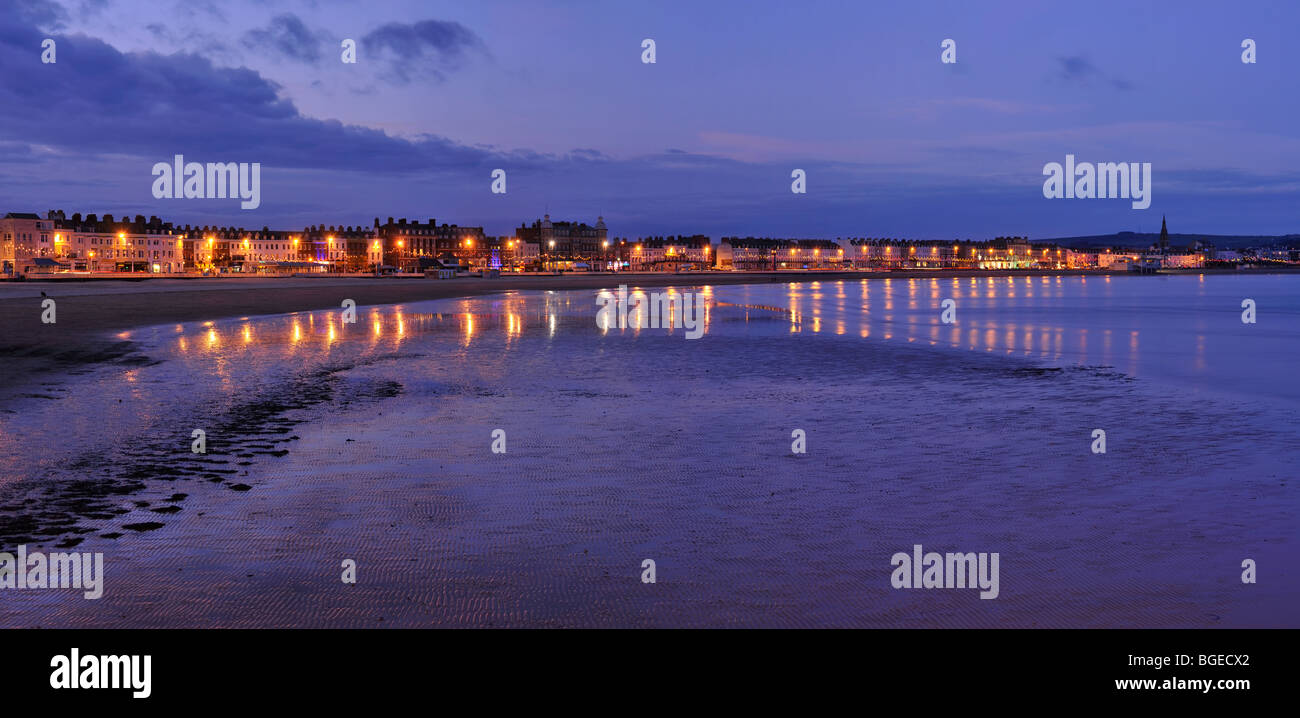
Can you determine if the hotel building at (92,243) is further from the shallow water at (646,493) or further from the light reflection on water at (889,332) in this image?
the shallow water at (646,493)

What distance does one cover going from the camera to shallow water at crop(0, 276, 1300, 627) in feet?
20.2

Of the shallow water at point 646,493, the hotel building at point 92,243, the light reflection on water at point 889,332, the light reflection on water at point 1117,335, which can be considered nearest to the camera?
the shallow water at point 646,493

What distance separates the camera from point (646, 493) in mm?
9242

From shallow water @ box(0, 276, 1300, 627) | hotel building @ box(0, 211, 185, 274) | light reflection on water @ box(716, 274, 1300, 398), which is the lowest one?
shallow water @ box(0, 276, 1300, 627)

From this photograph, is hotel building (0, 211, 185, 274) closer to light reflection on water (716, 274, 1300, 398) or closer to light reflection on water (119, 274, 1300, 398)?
light reflection on water (119, 274, 1300, 398)

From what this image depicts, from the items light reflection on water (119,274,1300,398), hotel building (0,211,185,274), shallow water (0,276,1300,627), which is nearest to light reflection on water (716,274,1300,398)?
light reflection on water (119,274,1300,398)

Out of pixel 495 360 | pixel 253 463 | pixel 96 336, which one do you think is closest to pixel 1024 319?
pixel 495 360

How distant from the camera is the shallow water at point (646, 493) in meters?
6.16

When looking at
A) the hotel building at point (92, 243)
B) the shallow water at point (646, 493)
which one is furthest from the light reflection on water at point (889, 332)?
the hotel building at point (92, 243)

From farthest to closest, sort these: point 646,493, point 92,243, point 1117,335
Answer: point 92,243, point 1117,335, point 646,493

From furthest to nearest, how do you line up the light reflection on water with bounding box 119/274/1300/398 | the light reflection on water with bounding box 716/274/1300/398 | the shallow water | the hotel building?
1. the hotel building
2. the light reflection on water with bounding box 119/274/1300/398
3. the light reflection on water with bounding box 716/274/1300/398
4. the shallow water

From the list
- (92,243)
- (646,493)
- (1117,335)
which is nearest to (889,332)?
(1117,335)

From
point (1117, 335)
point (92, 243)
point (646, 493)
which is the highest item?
point (92, 243)

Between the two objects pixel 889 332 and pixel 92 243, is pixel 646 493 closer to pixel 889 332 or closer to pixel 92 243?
pixel 889 332
